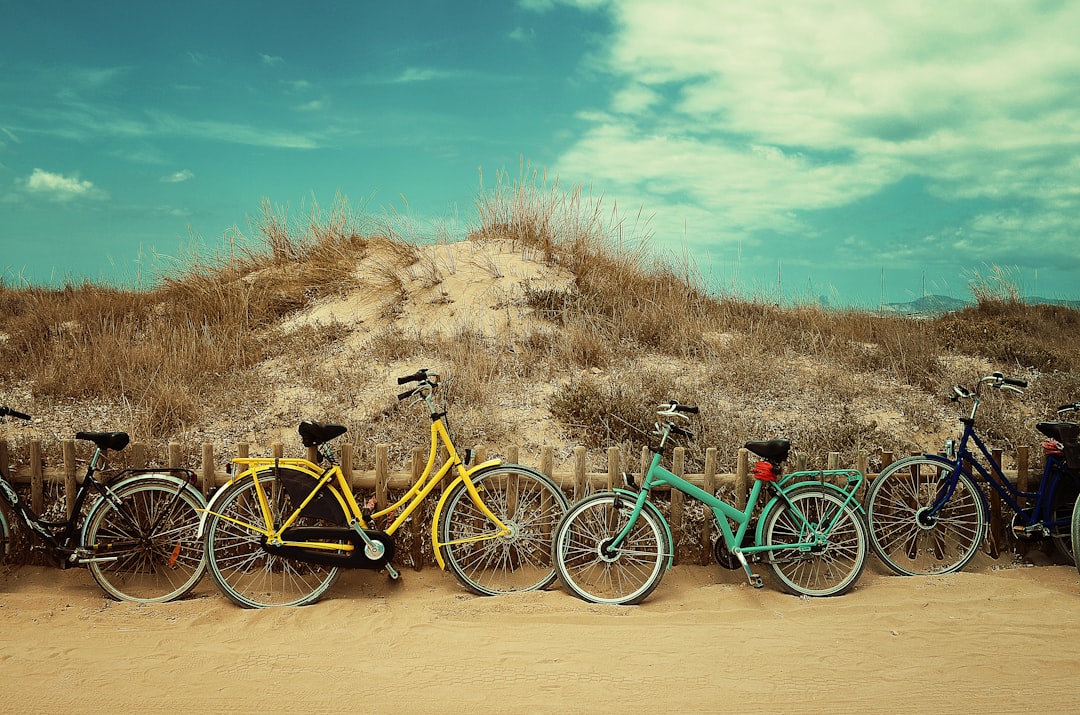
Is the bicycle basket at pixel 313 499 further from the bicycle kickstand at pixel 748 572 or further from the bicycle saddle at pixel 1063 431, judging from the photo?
the bicycle saddle at pixel 1063 431

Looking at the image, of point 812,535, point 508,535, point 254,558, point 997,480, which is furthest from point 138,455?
point 997,480

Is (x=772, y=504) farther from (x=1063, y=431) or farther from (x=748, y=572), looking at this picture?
(x=1063, y=431)

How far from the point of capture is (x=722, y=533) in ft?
20.3

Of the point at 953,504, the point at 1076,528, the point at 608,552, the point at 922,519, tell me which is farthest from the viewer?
the point at 953,504

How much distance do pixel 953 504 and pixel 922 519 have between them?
0.54 metres

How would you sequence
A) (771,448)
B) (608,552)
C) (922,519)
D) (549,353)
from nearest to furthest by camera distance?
(608,552) → (771,448) → (922,519) → (549,353)

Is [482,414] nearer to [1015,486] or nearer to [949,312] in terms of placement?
[1015,486]

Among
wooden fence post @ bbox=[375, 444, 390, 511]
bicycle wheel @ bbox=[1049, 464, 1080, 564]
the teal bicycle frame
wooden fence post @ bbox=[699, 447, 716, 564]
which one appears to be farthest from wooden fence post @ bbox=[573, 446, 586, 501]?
bicycle wheel @ bbox=[1049, 464, 1080, 564]

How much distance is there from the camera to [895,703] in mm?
4301

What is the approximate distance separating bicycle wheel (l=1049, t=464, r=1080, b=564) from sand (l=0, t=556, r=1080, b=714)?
48 cm

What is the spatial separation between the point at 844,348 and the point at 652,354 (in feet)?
10.2

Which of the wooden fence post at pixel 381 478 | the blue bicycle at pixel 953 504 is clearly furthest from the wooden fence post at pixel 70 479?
the blue bicycle at pixel 953 504

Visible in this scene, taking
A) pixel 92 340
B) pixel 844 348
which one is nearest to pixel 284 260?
pixel 92 340

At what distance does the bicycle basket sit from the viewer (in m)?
5.88
